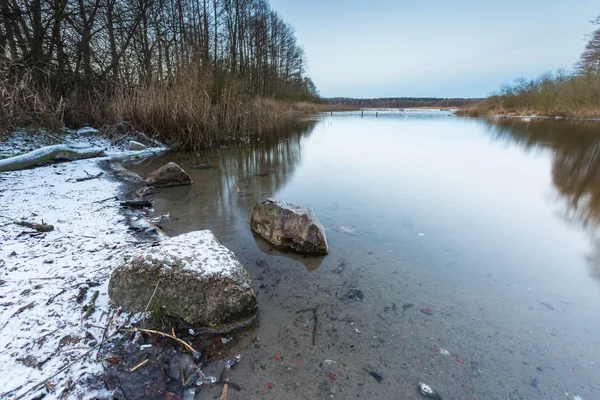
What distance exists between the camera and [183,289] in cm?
155

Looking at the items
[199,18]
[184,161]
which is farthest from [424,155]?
[199,18]

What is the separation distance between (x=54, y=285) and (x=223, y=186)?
299 centimetres

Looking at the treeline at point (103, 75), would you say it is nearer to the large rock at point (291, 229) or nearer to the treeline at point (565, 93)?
the large rock at point (291, 229)

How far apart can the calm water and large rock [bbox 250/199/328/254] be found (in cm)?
14

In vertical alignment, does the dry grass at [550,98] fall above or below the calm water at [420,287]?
above

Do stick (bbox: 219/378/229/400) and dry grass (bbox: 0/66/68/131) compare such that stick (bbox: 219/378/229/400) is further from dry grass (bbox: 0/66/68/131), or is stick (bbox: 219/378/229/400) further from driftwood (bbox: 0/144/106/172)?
dry grass (bbox: 0/66/68/131)

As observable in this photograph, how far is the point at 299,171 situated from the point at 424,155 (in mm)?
4173

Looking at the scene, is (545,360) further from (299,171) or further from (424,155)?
(424,155)

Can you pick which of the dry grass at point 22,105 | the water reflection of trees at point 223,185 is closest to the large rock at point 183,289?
the water reflection of trees at point 223,185

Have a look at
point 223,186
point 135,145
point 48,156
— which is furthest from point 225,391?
point 135,145

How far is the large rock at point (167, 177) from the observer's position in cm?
425

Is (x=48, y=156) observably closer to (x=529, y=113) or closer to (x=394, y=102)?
(x=529, y=113)

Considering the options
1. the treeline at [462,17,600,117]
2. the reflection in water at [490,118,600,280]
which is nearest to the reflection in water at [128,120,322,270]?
the reflection in water at [490,118,600,280]

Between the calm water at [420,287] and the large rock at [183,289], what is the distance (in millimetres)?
188
